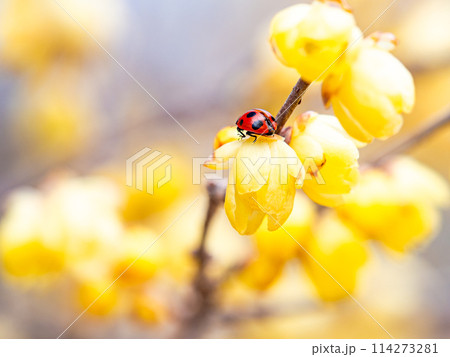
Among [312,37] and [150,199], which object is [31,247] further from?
[312,37]

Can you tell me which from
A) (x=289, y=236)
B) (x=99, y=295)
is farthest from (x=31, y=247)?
(x=289, y=236)

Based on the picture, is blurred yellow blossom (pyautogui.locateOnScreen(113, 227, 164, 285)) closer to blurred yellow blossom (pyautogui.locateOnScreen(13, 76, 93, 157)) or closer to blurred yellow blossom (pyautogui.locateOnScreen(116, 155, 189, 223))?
blurred yellow blossom (pyautogui.locateOnScreen(116, 155, 189, 223))

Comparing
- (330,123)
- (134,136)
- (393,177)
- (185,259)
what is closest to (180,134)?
(134,136)

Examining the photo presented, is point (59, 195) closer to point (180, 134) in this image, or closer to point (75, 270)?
point (75, 270)

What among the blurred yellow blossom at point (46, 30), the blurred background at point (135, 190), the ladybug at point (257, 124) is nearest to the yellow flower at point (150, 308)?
the blurred background at point (135, 190)

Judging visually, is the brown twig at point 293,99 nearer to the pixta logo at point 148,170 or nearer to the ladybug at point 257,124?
the ladybug at point 257,124

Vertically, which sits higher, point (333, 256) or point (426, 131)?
point (426, 131)

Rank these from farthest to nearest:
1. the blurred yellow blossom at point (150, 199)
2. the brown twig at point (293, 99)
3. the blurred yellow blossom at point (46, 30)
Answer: the blurred yellow blossom at point (46, 30) < the blurred yellow blossom at point (150, 199) < the brown twig at point (293, 99)
